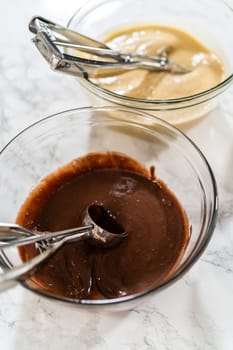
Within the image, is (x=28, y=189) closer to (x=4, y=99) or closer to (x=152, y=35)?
(x=4, y=99)

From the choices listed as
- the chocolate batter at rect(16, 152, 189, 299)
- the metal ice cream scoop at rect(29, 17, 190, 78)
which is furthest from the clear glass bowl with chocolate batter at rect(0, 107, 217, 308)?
the metal ice cream scoop at rect(29, 17, 190, 78)

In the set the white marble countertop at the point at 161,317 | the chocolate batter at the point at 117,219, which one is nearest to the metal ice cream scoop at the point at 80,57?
the chocolate batter at the point at 117,219

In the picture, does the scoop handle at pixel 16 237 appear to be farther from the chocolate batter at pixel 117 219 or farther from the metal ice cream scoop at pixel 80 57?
the metal ice cream scoop at pixel 80 57

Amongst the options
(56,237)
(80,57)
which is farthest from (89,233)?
→ (80,57)

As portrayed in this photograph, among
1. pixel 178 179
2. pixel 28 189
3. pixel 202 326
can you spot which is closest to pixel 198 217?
pixel 178 179

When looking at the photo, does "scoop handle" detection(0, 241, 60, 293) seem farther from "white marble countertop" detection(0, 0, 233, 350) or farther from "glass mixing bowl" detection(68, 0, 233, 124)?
"glass mixing bowl" detection(68, 0, 233, 124)

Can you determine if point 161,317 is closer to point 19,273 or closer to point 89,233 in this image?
point 89,233
